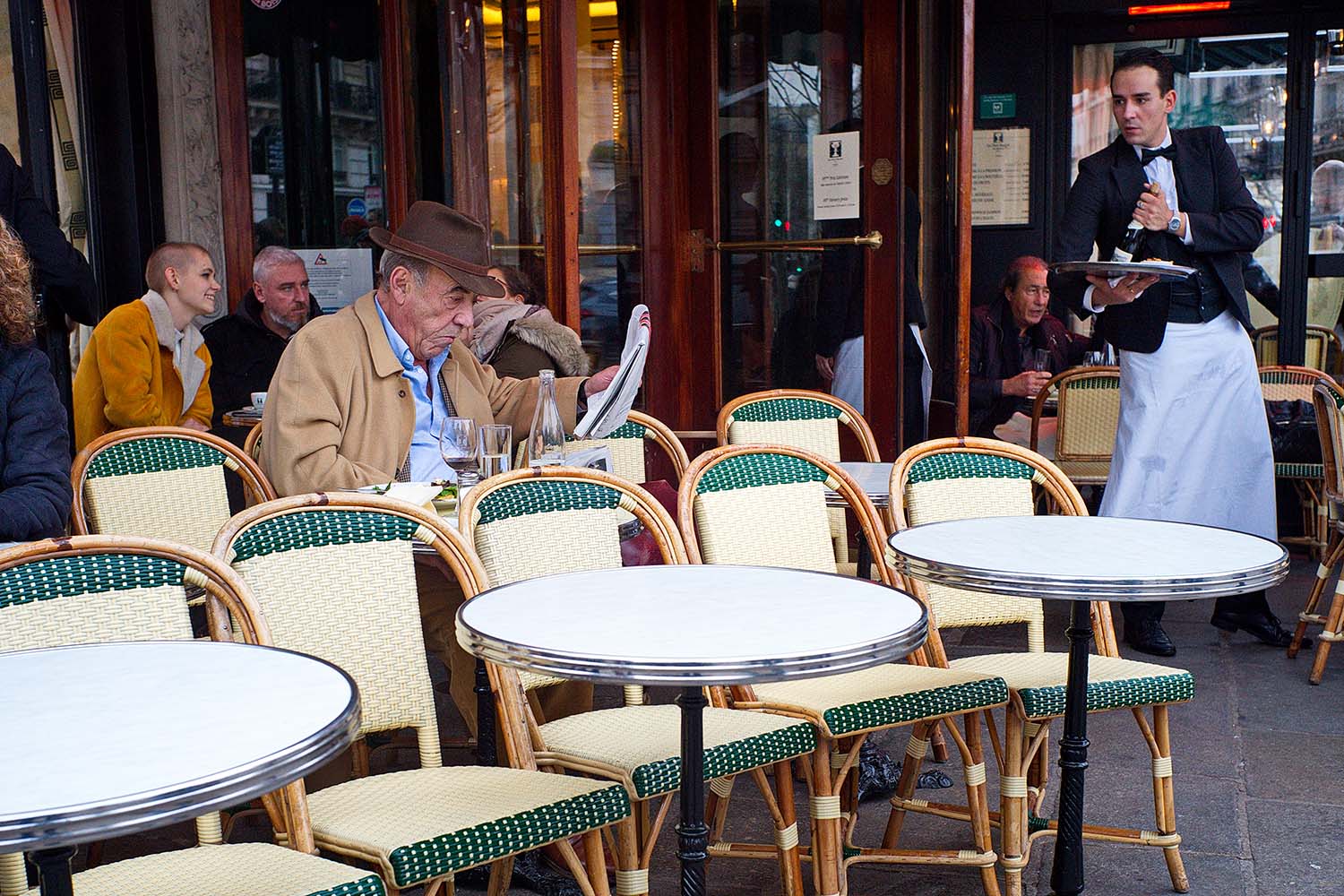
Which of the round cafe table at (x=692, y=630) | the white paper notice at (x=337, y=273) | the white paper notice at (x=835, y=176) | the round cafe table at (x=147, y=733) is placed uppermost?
the white paper notice at (x=835, y=176)

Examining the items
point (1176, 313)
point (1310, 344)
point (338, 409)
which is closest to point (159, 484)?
point (338, 409)

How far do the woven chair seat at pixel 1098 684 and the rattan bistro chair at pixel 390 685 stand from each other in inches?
39.0

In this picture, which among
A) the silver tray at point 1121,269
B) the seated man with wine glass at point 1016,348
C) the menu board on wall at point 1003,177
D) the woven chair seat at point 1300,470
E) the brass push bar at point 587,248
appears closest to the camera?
the silver tray at point 1121,269

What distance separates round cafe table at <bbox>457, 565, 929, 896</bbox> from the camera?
6.17 feet

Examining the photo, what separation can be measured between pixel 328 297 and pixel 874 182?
2495 mm

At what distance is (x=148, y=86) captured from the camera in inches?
246

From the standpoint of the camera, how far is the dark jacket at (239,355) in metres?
6.11

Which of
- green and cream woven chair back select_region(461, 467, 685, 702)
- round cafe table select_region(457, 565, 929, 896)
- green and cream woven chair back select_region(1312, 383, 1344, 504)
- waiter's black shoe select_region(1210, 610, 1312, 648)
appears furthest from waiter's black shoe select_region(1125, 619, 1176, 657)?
round cafe table select_region(457, 565, 929, 896)

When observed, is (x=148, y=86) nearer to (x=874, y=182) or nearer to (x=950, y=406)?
(x=874, y=182)

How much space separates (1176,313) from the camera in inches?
187

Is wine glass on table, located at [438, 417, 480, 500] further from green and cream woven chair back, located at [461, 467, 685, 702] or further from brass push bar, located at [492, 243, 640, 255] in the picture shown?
brass push bar, located at [492, 243, 640, 255]

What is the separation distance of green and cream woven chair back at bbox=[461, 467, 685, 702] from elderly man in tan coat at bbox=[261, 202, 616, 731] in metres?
0.35

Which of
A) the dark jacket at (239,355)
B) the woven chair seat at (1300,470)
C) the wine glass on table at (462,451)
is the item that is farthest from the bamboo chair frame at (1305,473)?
the dark jacket at (239,355)

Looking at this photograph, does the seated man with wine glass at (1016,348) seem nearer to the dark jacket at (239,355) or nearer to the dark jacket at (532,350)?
the dark jacket at (532,350)
